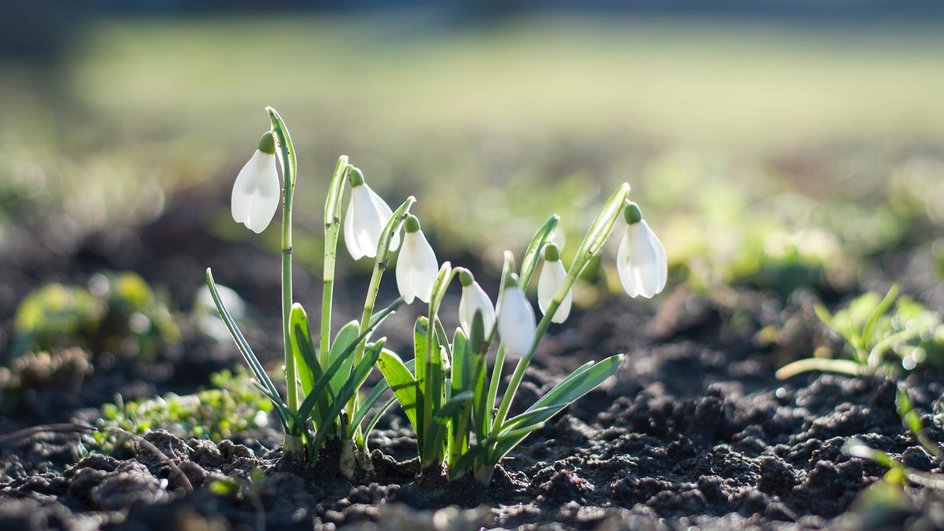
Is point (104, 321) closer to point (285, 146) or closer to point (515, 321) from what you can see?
point (285, 146)

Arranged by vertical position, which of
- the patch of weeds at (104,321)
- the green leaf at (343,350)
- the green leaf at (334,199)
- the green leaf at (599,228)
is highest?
the green leaf at (334,199)

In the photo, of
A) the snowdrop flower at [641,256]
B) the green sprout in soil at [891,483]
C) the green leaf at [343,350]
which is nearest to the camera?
the green sprout in soil at [891,483]

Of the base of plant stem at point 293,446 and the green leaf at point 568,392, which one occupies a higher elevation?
the green leaf at point 568,392

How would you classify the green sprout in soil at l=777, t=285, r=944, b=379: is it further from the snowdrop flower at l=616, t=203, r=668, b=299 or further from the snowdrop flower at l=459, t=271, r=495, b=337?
the snowdrop flower at l=459, t=271, r=495, b=337

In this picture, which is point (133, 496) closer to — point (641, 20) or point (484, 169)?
point (484, 169)

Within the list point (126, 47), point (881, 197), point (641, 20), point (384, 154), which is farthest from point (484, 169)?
point (641, 20)

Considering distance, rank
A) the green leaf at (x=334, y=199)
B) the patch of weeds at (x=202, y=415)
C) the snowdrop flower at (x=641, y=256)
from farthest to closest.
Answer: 1. the patch of weeds at (x=202, y=415)
2. the green leaf at (x=334, y=199)
3. the snowdrop flower at (x=641, y=256)

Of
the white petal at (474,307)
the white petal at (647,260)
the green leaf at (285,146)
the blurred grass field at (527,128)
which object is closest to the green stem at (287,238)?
the green leaf at (285,146)

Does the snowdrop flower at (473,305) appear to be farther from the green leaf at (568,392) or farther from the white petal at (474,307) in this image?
the green leaf at (568,392)
